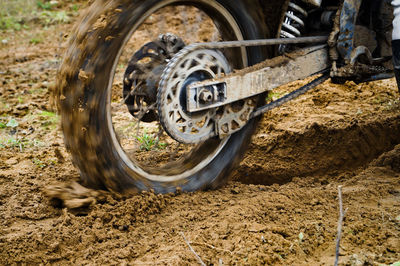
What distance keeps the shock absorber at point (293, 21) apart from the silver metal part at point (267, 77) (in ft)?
0.59

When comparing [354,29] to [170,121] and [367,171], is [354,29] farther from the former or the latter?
[170,121]

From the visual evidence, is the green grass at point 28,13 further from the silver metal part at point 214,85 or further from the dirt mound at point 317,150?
the silver metal part at point 214,85

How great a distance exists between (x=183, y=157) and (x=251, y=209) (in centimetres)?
60

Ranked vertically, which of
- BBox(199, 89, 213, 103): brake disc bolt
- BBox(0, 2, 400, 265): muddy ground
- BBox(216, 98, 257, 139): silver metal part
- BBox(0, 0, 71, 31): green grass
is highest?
BBox(0, 0, 71, 31): green grass

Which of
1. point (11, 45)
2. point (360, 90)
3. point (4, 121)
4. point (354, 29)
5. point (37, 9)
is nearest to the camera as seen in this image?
point (354, 29)

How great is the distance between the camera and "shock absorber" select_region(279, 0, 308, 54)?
246 centimetres

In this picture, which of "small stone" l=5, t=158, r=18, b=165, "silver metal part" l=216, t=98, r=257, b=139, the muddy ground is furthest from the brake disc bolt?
"small stone" l=5, t=158, r=18, b=165

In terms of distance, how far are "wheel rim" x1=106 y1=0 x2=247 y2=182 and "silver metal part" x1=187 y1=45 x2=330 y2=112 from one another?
24cm

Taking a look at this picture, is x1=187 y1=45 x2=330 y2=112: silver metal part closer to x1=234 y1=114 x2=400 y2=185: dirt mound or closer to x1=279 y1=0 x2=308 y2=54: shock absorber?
x1=279 y1=0 x2=308 y2=54: shock absorber

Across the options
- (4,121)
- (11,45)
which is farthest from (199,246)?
(11,45)

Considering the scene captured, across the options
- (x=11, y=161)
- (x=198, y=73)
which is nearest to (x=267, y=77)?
(x=198, y=73)

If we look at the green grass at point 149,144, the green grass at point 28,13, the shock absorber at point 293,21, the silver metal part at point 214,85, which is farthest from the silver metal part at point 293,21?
the green grass at point 28,13

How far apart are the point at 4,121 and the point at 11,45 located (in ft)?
10.5

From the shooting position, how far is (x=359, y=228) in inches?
73.0
